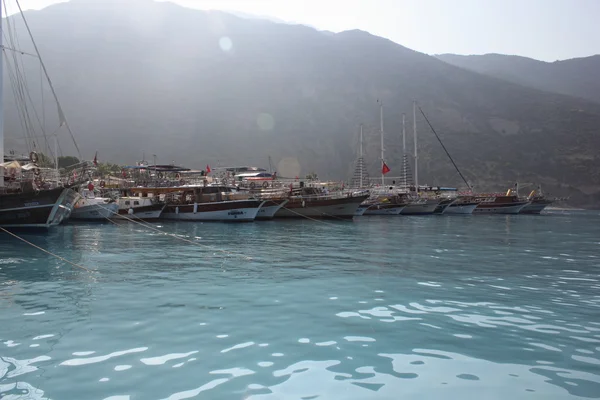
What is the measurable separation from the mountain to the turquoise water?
114702 mm

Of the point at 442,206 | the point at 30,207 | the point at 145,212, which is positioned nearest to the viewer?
the point at 30,207

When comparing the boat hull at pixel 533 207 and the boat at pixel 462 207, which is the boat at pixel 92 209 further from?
the boat hull at pixel 533 207

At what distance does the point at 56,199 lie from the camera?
98.2 feet

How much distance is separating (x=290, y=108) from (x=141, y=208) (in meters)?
115

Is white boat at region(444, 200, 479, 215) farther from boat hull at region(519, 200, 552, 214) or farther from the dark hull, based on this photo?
the dark hull

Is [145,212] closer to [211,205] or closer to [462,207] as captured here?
[211,205]

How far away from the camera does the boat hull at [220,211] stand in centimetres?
4234

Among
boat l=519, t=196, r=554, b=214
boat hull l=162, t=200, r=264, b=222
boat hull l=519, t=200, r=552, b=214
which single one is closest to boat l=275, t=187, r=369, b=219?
boat hull l=162, t=200, r=264, b=222

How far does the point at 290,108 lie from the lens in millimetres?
153750

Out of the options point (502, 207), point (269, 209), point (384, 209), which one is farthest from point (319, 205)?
point (502, 207)

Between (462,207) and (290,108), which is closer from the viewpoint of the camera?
(462,207)

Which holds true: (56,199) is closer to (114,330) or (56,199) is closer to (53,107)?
(114,330)

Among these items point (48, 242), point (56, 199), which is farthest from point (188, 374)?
point (56, 199)

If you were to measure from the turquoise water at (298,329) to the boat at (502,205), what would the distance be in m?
54.6
